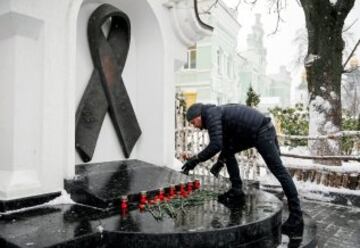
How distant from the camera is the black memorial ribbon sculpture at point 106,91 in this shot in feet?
17.9

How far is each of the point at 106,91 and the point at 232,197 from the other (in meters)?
2.49

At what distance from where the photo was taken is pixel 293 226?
15.3 feet

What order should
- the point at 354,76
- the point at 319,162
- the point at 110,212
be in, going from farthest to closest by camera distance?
the point at 354,76, the point at 319,162, the point at 110,212

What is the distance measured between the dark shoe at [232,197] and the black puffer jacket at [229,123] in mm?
774

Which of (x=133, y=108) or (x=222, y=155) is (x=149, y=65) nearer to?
(x=133, y=108)

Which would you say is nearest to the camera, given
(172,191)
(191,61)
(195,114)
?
(195,114)

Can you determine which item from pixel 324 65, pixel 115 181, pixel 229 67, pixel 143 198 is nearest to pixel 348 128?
pixel 324 65

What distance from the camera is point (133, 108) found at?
652 centimetres

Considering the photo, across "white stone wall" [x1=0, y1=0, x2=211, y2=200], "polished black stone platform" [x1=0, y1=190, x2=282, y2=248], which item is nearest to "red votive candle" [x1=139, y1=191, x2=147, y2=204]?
"polished black stone platform" [x1=0, y1=190, x2=282, y2=248]

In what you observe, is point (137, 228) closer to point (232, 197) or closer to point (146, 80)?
point (232, 197)

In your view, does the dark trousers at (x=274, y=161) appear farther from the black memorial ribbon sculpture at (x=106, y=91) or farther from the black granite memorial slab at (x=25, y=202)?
the black granite memorial slab at (x=25, y=202)

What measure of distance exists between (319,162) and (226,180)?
12.0 feet

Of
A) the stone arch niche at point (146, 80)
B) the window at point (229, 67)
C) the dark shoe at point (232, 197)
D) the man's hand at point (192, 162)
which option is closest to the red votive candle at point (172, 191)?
the man's hand at point (192, 162)

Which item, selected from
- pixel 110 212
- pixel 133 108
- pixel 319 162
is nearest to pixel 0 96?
pixel 110 212
